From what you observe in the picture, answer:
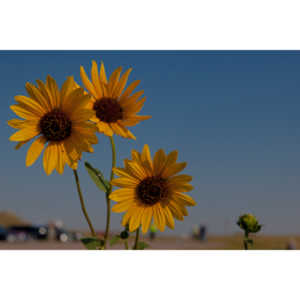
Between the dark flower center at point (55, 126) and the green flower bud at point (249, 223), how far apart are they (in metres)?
1.13

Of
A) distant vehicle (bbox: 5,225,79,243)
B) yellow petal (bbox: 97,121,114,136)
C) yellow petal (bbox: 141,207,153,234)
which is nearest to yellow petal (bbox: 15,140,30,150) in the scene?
yellow petal (bbox: 97,121,114,136)

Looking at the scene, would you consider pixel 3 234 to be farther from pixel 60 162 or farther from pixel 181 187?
pixel 181 187

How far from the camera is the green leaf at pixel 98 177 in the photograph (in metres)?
1.88

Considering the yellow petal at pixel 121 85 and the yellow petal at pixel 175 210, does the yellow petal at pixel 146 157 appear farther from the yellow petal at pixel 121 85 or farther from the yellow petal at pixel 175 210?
the yellow petal at pixel 121 85

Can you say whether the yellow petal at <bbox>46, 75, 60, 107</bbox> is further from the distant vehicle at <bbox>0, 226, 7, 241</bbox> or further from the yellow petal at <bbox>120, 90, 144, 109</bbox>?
the distant vehicle at <bbox>0, 226, 7, 241</bbox>

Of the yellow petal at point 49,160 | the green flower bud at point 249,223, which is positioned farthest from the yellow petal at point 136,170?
the green flower bud at point 249,223

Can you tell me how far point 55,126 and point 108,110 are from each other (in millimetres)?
265

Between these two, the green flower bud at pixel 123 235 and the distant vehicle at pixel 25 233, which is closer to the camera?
the green flower bud at pixel 123 235

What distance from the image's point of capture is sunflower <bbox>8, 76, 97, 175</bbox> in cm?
184

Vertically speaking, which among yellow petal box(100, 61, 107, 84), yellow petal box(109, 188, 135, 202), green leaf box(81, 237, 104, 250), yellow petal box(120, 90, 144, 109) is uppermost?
yellow petal box(100, 61, 107, 84)

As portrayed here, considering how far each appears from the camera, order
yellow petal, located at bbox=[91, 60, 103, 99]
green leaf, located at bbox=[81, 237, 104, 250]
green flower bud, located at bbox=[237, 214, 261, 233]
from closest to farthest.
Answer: green leaf, located at bbox=[81, 237, 104, 250]
yellow petal, located at bbox=[91, 60, 103, 99]
green flower bud, located at bbox=[237, 214, 261, 233]

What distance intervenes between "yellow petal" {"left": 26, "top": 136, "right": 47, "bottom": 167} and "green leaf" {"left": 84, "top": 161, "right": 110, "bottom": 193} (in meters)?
0.23

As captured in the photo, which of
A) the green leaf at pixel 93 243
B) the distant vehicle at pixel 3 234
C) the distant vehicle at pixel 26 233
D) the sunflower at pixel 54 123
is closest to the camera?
the green leaf at pixel 93 243
